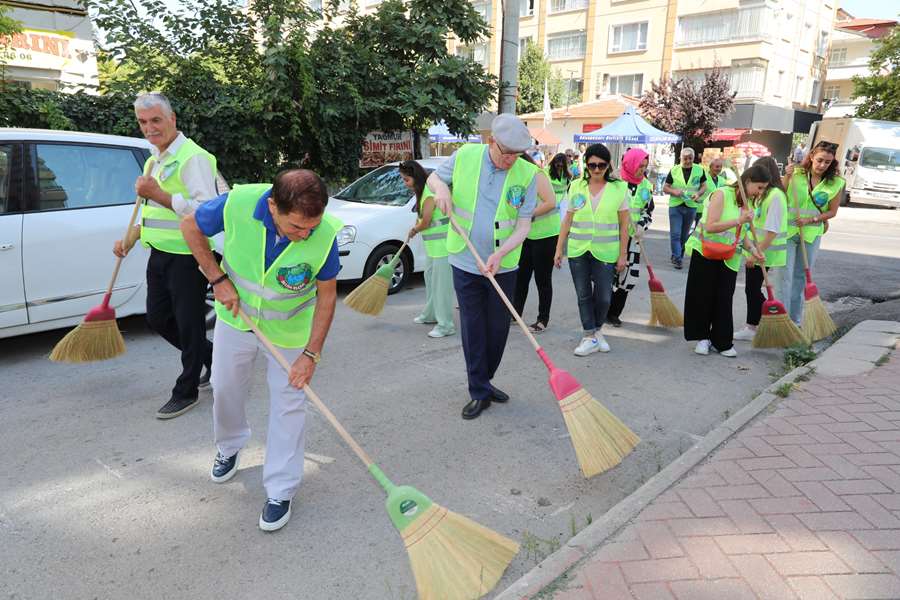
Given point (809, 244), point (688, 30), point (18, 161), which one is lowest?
point (809, 244)

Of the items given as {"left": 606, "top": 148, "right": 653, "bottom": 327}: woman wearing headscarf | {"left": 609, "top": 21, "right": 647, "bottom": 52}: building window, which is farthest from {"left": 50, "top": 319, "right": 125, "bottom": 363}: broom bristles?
{"left": 609, "top": 21, "right": 647, "bottom": 52}: building window

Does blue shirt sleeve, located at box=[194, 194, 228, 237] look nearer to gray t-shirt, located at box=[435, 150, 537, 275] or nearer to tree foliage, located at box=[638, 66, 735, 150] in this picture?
gray t-shirt, located at box=[435, 150, 537, 275]

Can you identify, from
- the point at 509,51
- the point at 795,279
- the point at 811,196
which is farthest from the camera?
A: the point at 509,51

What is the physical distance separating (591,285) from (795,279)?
229 centimetres

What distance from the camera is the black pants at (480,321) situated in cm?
404

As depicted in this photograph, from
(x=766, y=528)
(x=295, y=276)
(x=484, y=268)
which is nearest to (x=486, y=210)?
(x=484, y=268)

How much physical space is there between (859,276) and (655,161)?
65.6ft

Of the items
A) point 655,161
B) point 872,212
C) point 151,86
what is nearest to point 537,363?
point 151,86

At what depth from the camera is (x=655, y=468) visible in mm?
3535

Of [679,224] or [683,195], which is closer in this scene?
[683,195]

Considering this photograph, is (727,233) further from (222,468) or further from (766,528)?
(222,468)

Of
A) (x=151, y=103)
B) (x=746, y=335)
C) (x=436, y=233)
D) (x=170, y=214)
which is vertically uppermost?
(x=151, y=103)

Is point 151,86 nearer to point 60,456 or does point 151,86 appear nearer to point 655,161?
point 60,456

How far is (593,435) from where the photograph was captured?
10.6ft
